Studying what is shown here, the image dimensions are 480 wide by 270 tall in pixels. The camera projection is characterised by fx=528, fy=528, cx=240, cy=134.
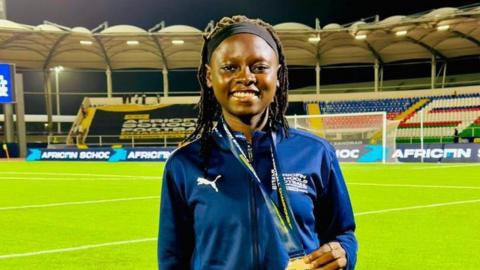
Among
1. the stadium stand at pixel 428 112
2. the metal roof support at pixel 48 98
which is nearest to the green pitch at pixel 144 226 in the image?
the stadium stand at pixel 428 112

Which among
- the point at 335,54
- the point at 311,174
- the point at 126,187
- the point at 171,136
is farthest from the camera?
the point at 335,54

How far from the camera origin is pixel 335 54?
1727 inches

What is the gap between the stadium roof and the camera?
117ft

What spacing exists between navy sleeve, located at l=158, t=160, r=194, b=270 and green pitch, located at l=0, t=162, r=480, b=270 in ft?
10.1

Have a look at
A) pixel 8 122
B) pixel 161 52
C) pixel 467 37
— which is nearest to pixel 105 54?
pixel 161 52

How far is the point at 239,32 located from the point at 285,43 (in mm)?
40440

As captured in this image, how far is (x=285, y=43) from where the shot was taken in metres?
41.6

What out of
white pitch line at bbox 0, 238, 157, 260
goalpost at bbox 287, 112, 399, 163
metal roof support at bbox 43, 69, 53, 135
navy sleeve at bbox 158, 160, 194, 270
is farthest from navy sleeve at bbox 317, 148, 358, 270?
metal roof support at bbox 43, 69, 53, 135

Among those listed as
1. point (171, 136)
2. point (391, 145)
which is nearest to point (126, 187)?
point (391, 145)

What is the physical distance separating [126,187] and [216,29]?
11860mm

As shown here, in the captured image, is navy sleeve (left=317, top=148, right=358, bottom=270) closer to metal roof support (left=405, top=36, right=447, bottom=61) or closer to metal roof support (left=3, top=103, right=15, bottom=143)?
metal roof support (left=3, top=103, right=15, bottom=143)

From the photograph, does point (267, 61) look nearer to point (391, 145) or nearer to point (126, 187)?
point (126, 187)

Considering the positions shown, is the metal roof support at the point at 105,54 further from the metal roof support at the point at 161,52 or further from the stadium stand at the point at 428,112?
the stadium stand at the point at 428,112

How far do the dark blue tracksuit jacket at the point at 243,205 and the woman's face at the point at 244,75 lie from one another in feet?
0.37
